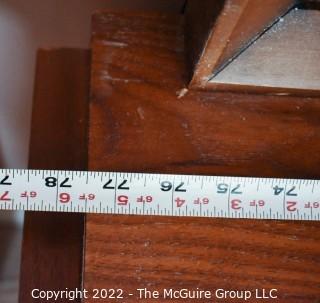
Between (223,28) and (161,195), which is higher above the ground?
(223,28)

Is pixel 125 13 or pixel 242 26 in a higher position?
pixel 125 13

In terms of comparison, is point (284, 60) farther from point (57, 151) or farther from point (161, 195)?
point (57, 151)

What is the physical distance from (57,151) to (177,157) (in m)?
0.19

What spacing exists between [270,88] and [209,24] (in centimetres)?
13

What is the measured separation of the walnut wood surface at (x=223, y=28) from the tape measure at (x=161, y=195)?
125 millimetres

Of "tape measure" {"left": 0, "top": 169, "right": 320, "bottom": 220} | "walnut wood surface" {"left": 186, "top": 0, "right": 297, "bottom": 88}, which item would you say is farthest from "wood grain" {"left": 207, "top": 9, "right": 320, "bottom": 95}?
"tape measure" {"left": 0, "top": 169, "right": 320, "bottom": 220}

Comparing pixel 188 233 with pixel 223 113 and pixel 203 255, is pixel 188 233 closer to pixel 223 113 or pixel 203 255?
pixel 203 255

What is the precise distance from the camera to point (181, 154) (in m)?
0.55

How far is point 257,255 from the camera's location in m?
0.52

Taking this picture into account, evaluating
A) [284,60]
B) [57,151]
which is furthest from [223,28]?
[57,151]

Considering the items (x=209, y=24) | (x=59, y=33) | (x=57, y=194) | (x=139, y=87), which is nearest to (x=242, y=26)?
(x=209, y=24)

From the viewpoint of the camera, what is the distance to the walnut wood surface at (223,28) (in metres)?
0.44

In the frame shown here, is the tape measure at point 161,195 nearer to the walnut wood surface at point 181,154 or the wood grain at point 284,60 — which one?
the walnut wood surface at point 181,154

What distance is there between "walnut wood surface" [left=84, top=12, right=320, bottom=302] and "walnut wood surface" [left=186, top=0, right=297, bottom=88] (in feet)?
0.16
